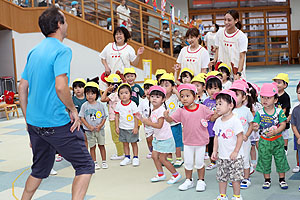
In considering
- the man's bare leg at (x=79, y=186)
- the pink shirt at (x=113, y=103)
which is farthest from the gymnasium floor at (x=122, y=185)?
the man's bare leg at (x=79, y=186)

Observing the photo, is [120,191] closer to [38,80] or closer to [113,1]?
[38,80]

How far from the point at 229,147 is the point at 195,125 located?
2.24 ft

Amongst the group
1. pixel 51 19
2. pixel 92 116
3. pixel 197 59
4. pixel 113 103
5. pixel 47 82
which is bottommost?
pixel 92 116

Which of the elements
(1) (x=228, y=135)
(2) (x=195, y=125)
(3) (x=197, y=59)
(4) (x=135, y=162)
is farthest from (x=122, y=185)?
(3) (x=197, y=59)

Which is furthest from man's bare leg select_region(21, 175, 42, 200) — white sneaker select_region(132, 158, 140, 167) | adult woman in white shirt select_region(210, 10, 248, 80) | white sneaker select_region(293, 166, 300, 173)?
adult woman in white shirt select_region(210, 10, 248, 80)

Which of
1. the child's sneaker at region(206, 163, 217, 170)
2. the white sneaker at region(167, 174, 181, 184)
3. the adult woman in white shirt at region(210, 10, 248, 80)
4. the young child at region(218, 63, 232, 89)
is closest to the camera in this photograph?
the white sneaker at region(167, 174, 181, 184)

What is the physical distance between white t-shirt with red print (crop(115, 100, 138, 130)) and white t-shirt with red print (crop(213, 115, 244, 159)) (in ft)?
6.74

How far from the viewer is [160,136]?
559cm

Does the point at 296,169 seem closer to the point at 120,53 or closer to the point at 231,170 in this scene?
the point at 231,170

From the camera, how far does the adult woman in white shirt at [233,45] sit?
6.78 meters

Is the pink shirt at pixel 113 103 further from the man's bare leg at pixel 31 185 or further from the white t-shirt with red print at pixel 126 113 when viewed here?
the man's bare leg at pixel 31 185

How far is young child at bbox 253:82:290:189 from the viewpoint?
196 inches

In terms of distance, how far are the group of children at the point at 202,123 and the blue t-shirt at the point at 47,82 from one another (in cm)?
162

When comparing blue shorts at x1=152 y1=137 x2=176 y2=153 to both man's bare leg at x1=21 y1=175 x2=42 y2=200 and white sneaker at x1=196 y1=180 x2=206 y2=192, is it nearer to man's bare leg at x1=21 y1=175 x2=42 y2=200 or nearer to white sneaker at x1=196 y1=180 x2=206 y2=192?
white sneaker at x1=196 y1=180 x2=206 y2=192
